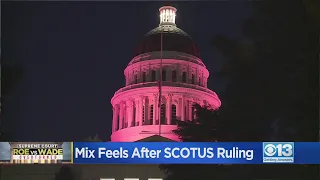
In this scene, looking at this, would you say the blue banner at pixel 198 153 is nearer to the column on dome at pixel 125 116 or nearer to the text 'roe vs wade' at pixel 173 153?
the text 'roe vs wade' at pixel 173 153

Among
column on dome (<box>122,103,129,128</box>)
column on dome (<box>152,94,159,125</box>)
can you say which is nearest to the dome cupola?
column on dome (<box>152,94,159,125</box>)

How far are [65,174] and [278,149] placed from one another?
208 inches

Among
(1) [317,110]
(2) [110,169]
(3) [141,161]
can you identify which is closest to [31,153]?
(3) [141,161]

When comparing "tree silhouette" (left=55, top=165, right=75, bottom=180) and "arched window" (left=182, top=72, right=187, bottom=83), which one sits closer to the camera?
"tree silhouette" (left=55, top=165, right=75, bottom=180)

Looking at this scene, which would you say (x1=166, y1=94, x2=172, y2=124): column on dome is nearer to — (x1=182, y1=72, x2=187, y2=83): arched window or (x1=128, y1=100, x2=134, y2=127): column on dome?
(x1=128, y1=100, x2=134, y2=127): column on dome

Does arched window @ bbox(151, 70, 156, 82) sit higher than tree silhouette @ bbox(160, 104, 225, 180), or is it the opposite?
arched window @ bbox(151, 70, 156, 82)

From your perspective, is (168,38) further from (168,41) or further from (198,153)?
(198,153)

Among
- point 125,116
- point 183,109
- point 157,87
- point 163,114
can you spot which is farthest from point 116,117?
point 183,109

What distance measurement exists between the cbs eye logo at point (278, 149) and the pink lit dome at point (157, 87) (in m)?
9.74

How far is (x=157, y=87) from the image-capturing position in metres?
25.1

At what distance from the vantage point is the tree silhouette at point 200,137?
13.5 metres

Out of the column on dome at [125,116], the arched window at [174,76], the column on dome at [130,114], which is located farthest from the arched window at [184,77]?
the column on dome at [125,116]

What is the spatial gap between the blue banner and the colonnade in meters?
11.2

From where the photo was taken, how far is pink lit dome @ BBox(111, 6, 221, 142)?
2225 centimetres
